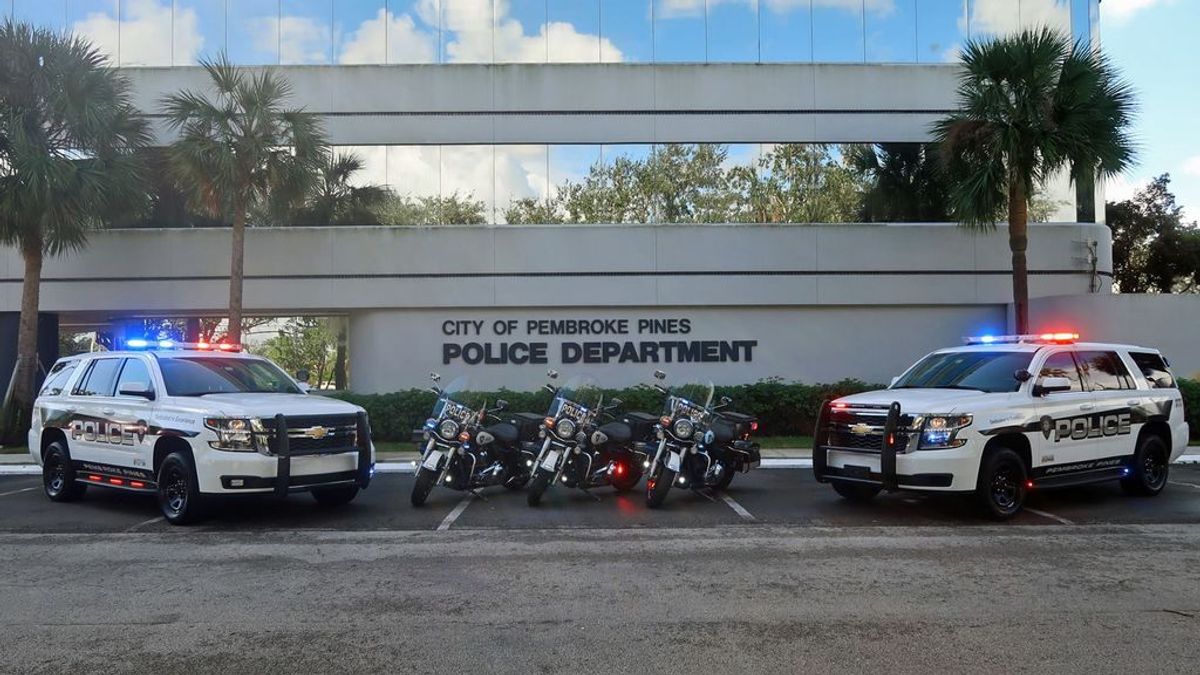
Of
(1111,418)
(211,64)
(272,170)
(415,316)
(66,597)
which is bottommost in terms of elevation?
(66,597)

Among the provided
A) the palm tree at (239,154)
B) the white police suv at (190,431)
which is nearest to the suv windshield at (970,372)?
the white police suv at (190,431)

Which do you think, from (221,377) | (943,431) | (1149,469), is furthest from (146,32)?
(1149,469)

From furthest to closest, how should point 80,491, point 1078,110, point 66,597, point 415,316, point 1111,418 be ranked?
1. point 415,316
2. point 1078,110
3. point 80,491
4. point 1111,418
5. point 66,597

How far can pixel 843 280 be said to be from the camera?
67.5ft

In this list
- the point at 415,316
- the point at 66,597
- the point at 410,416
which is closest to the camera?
the point at 66,597

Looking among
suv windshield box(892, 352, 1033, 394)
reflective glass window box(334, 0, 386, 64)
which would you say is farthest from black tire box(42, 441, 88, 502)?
reflective glass window box(334, 0, 386, 64)

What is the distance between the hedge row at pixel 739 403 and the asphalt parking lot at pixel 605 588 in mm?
7451

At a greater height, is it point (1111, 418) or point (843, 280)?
point (843, 280)

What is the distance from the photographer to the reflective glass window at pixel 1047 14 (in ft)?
70.0

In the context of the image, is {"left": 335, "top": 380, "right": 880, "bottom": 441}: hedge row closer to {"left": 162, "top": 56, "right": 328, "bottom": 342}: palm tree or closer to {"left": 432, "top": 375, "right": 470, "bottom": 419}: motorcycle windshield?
{"left": 162, "top": 56, "right": 328, "bottom": 342}: palm tree

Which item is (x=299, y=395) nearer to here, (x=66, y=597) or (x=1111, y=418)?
(x=66, y=597)

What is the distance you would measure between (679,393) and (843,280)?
1067 centimetres

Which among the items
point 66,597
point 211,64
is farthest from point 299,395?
point 211,64

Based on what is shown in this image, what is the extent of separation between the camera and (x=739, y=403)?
18.1 m
